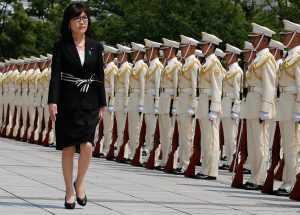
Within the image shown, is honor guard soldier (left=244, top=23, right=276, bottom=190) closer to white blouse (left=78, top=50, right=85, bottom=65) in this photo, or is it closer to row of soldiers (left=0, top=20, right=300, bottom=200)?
row of soldiers (left=0, top=20, right=300, bottom=200)

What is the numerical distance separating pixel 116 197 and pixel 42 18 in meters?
54.0

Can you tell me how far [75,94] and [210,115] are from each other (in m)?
5.18

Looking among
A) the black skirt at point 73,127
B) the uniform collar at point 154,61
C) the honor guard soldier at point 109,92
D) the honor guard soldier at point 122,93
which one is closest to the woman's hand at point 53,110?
the black skirt at point 73,127

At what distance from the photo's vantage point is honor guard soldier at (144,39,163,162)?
1789 centimetres

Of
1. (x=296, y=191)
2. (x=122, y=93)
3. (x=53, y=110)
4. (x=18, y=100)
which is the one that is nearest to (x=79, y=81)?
(x=53, y=110)

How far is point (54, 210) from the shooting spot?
973cm

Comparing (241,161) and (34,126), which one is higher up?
(241,161)

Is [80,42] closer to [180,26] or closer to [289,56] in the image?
[289,56]

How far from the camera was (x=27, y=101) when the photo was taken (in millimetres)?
27906

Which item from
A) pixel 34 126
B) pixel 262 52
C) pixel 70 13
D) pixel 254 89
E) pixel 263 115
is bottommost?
pixel 34 126

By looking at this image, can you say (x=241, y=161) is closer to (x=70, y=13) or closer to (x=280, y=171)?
(x=280, y=171)

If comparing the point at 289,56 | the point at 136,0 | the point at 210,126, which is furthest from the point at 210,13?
the point at 289,56

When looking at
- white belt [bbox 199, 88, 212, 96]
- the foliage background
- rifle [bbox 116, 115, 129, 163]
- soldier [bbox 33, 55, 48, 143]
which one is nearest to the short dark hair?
white belt [bbox 199, 88, 212, 96]

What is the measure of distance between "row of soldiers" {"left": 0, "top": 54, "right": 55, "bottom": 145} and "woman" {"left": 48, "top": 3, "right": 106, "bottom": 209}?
1522cm
